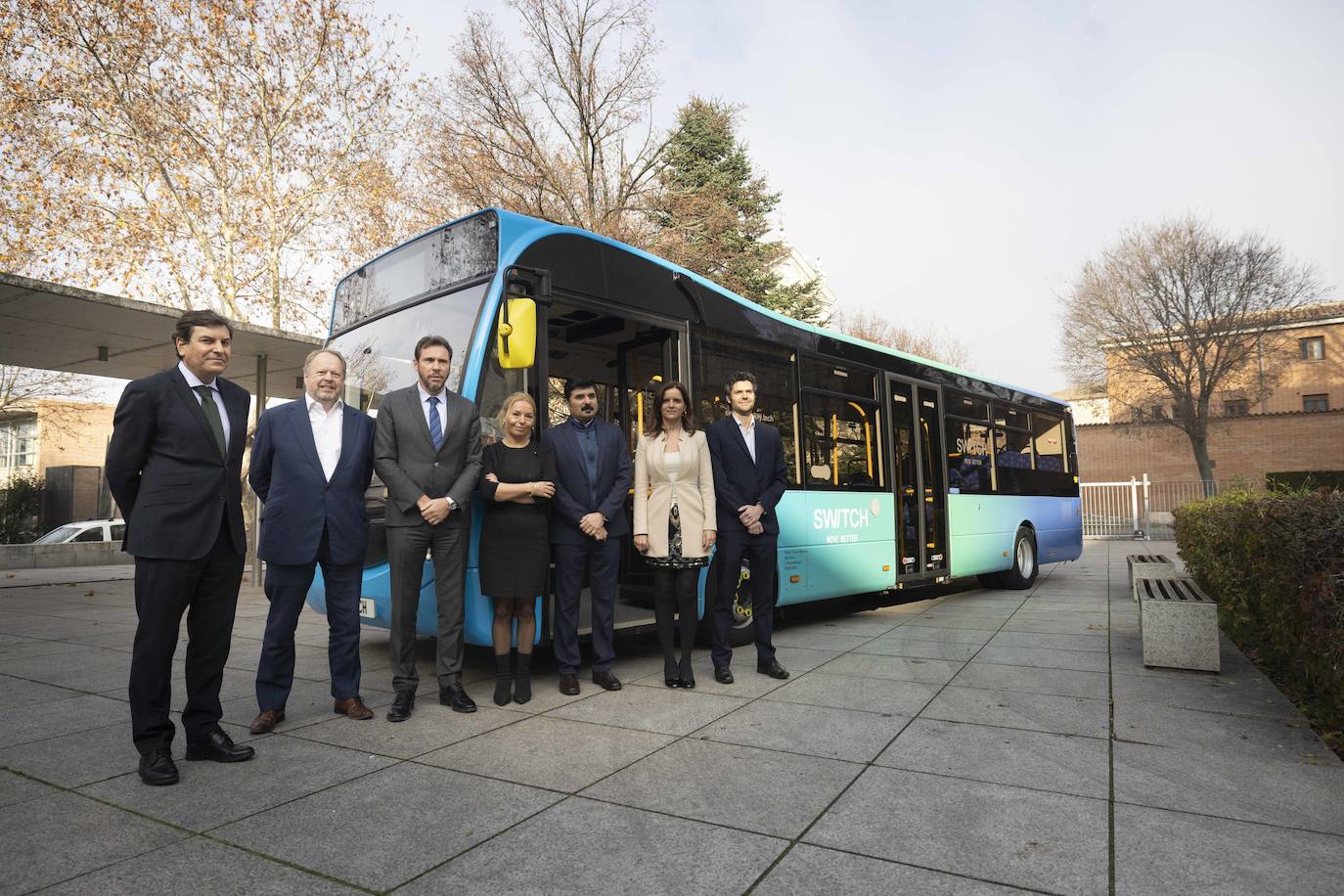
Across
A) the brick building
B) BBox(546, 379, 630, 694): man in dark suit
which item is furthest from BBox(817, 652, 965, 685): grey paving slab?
the brick building

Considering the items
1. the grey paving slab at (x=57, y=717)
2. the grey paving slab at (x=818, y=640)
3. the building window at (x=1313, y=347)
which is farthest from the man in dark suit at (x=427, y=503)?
the building window at (x=1313, y=347)

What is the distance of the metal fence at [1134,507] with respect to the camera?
2652 centimetres

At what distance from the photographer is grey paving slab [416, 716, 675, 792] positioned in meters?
3.54

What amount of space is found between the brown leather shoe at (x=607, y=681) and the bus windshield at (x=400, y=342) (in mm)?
2093

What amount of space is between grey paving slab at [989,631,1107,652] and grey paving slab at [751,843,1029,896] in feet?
15.4

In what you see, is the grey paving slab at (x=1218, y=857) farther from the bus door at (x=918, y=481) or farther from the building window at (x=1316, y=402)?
the building window at (x=1316, y=402)

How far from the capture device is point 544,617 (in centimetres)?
526

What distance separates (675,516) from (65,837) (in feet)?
11.4

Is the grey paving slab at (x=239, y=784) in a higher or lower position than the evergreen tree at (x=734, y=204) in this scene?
lower

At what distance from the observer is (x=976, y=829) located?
2.90 metres

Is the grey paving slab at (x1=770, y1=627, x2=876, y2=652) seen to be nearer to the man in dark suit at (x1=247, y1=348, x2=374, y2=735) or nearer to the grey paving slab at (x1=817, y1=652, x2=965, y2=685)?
the grey paving slab at (x1=817, y1=652, x2=965, y2=685)

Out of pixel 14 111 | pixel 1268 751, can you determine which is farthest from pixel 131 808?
pixel 14 111

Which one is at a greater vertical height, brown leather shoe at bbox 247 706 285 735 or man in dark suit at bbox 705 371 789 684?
man in dark suit at bbox 705 371 789 684

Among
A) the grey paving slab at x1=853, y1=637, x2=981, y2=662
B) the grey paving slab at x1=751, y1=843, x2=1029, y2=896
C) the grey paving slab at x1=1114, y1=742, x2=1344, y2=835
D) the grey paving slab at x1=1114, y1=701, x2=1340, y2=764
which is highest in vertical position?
the grey paving slab at x1=751, y1=843, x2=1029, y2=896
